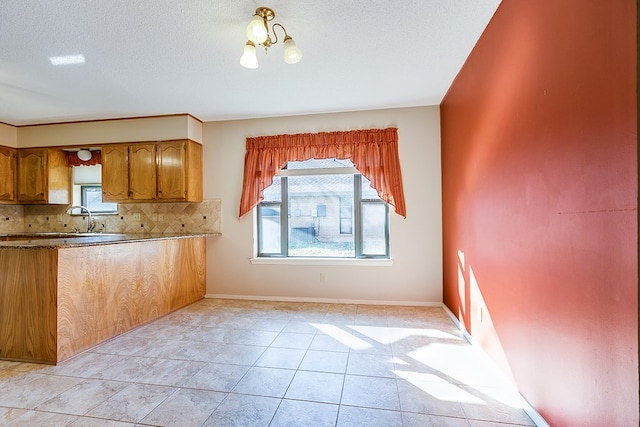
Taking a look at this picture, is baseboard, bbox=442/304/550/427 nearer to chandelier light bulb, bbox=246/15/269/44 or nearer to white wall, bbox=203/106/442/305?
white wall, bbox=203/106/442/305

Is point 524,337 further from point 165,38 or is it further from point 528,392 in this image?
point 165,38

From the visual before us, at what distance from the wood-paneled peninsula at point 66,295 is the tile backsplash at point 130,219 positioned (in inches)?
43.5

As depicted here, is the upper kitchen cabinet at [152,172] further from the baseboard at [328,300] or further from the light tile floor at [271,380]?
the light tile floor at [271,380]

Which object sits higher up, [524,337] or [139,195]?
[139,195]

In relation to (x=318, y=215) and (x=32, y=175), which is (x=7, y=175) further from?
(x=318, y=215)

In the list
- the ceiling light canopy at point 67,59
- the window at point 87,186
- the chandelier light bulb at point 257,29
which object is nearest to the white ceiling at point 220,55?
the ceiling light canopy at point 67,59

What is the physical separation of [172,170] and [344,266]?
2.59 metres

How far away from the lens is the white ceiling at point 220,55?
75.0 inches

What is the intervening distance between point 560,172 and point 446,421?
139cm

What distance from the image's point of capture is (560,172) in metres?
1.30

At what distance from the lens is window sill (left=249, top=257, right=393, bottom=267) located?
363 centimetres

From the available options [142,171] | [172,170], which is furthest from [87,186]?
[172,170]

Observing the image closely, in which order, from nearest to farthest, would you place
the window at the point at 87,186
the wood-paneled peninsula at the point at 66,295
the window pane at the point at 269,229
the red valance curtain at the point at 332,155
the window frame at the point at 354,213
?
the wood-paneled peninsula at the point at 66,295 → the red valance curtain at the point at 332,155 → the window frame at the point at 354,213 → the window pane at the point at 269,229 → the window at the point at 87,186

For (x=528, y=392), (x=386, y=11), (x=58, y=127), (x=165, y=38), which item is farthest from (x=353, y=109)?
(x=58, y=127)
